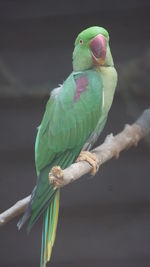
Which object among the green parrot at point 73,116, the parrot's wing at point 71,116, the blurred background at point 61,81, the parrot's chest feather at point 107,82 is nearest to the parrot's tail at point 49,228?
the green parrot at point 73,116

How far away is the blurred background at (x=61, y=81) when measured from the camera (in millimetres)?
2713

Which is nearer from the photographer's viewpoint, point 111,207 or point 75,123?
point 75,123

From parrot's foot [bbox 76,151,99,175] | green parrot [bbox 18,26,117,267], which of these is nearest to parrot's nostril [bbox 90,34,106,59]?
green parrot [bbox 18,26,117,267]

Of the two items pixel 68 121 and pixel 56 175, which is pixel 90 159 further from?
pixel 56 175

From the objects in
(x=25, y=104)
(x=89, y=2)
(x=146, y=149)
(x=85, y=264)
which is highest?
(x=89, y=2)

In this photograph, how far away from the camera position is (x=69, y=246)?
2.88 meters

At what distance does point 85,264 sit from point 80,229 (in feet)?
0.49

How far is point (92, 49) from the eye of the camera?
78.4 inches

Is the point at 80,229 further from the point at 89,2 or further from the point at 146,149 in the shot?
the point at 89,2

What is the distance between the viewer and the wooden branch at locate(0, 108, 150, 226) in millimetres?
1699

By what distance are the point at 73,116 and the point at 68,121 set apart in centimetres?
2

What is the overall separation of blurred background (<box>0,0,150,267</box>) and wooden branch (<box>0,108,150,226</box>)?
0.45 meters

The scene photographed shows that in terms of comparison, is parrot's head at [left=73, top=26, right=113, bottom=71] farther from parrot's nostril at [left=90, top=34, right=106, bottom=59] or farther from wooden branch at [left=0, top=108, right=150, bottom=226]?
wooden branch at [left=0, top=108, right=150, bottom=226]

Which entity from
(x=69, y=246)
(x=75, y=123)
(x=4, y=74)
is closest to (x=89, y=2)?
(x=4, y=74)
